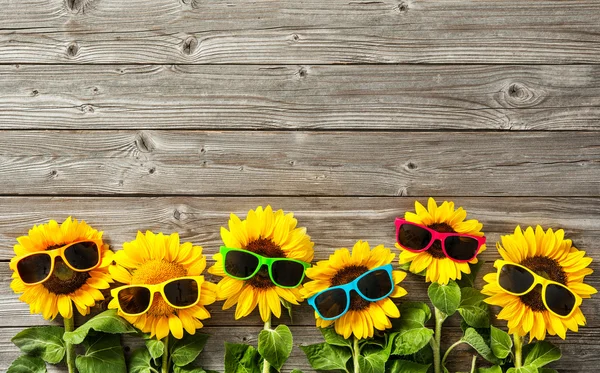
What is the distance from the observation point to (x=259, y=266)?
0.94 metres

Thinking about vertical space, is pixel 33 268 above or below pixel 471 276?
below

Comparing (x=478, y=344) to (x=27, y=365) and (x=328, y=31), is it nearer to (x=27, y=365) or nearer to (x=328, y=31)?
(x=328, y=31)

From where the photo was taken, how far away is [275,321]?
1.03 metres

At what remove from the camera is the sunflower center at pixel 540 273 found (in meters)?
0.95

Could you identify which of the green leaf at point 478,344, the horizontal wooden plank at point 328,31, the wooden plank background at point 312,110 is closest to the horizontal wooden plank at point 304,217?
the wooden plank background at point 312,110

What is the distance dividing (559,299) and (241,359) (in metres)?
0.61

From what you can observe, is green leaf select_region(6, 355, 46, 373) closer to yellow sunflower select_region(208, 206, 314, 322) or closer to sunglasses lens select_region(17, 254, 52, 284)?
sunglasses lens select_region(17, 254, 52, 284)

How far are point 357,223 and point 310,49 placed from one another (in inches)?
14.2

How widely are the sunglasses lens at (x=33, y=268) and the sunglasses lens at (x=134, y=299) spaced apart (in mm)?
151

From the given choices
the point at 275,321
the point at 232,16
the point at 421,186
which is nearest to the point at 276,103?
the point at 232,16

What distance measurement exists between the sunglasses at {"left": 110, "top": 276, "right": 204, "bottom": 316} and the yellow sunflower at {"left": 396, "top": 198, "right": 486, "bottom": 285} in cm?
42

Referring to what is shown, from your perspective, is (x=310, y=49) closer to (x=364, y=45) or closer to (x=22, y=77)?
(x=364, y=45)

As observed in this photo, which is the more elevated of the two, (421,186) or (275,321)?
(421,186)

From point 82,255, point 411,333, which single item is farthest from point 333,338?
point 82,255
